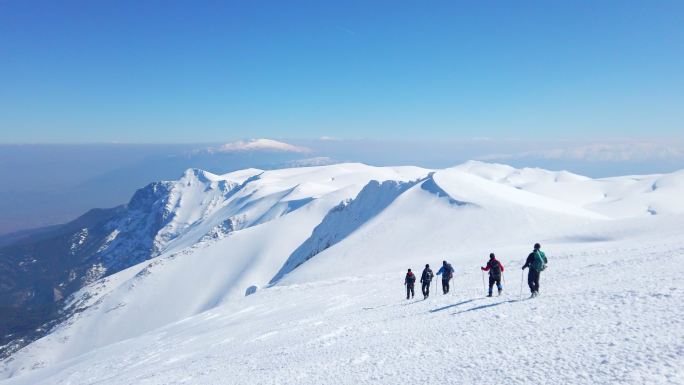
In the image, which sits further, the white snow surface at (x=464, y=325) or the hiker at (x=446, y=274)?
the hiker at (x=446, y=274)

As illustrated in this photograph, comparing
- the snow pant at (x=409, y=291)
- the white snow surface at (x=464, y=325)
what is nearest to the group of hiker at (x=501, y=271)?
the white snow surface at (x=464, y=325)

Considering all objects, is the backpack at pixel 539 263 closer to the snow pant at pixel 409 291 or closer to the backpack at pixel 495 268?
the backpack at pixel 495 268

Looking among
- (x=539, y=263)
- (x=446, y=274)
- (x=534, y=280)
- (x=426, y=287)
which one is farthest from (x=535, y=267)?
(x=426, y=287)

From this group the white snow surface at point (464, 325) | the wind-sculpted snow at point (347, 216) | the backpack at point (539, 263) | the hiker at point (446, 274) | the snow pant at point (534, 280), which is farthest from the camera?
the wind-sculpted snow at point (347, 216)

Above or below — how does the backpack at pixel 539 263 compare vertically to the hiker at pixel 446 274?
above

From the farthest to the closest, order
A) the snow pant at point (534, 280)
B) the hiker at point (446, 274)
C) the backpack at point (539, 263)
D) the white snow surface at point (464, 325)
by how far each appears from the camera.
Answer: the hiker at point (446, 274)
the snow pant at point (534, 280)
the backpack at point (539, 263)
the white snow surface at point (464, 325)

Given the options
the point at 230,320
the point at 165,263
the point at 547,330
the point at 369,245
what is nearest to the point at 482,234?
the point at 369,245

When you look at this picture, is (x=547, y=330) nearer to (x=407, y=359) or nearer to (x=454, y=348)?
(x=454, y=348)

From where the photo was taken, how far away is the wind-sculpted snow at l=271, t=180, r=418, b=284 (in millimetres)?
Answer: 91562

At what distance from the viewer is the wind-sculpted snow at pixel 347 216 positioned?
300 feet

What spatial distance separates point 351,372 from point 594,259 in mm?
19835

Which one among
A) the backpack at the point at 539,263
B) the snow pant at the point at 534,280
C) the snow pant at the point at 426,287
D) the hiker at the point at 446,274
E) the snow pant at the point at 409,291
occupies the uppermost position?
the backpack at the point at 539,263

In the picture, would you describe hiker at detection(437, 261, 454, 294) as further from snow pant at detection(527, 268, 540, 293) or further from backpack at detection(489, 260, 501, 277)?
snow pant at detection(527, 268, 540, 293)

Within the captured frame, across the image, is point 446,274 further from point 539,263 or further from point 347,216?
point 347,216
